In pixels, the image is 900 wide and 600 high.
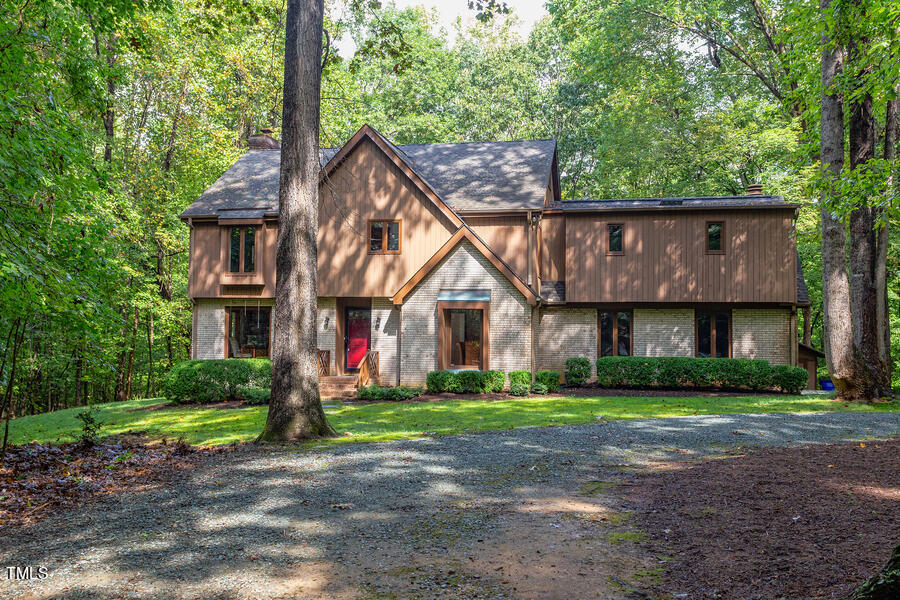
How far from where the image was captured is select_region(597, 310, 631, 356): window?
72.8ft

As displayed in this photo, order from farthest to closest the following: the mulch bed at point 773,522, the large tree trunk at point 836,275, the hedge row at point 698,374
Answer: the hedge row at point 698,374
the large tree trunk at point 836,275
the mulch bed at point 773,522

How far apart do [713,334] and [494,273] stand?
825 cm

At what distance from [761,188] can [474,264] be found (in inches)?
462

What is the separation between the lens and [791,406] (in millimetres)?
14766

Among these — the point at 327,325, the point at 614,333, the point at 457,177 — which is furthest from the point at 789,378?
the point at 327,325

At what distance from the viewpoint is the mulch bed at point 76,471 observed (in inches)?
252

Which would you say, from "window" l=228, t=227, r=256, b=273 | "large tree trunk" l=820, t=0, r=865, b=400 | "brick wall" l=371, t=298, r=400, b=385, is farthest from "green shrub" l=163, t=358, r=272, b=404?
"large tree trunk" l=820, t=0, r=865, b=400

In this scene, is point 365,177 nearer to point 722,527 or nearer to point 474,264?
point 474,264

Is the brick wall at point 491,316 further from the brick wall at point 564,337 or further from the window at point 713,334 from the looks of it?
the window at point 713,334

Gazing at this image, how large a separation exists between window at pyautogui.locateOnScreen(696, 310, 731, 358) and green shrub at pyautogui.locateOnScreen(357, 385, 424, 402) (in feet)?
33.8

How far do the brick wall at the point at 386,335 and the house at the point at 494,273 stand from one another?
39mm

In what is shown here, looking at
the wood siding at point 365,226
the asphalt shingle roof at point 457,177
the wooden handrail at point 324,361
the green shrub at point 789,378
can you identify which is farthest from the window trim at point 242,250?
the green shrub at point 789,378

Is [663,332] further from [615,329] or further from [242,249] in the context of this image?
[242,249]

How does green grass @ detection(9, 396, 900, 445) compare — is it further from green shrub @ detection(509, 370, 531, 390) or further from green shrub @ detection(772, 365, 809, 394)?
green shrub @ detection(772, 365, 809, 394)
